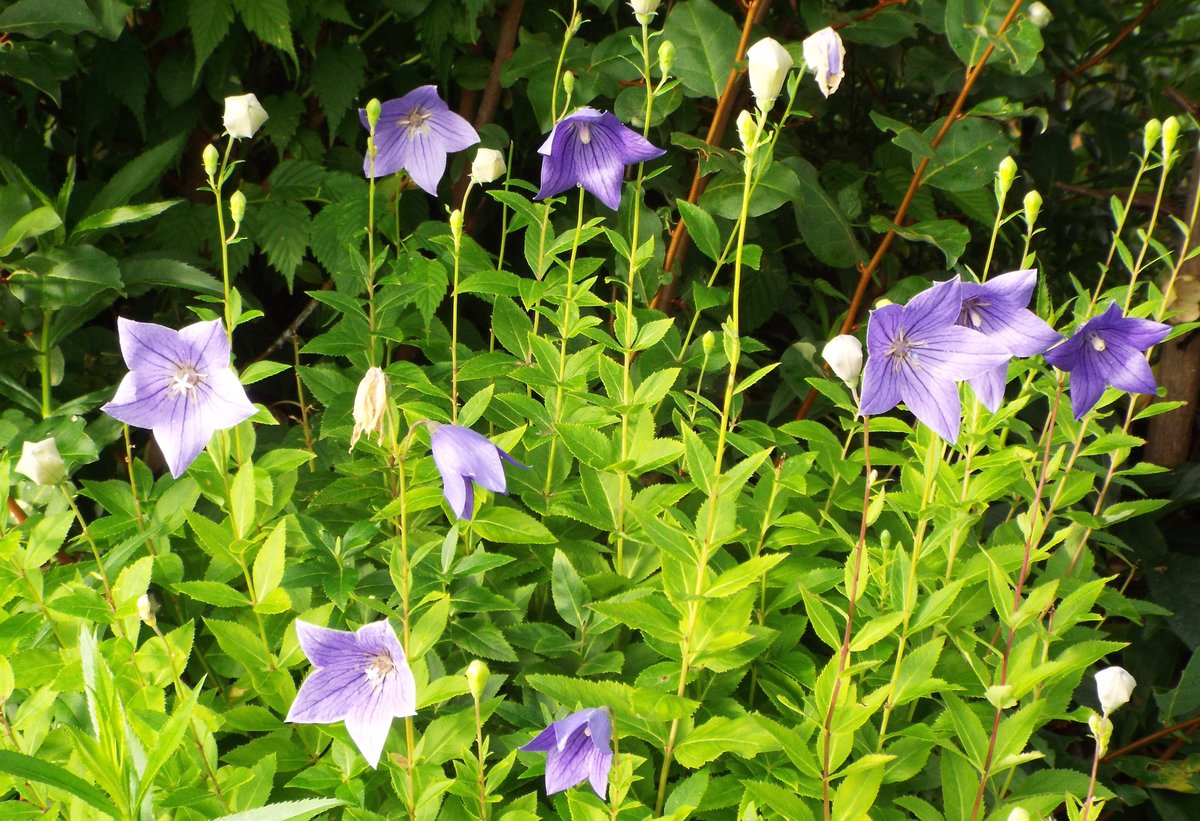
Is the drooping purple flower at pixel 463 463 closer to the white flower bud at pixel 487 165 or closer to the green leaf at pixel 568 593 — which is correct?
the green leaf at pixel 568 593

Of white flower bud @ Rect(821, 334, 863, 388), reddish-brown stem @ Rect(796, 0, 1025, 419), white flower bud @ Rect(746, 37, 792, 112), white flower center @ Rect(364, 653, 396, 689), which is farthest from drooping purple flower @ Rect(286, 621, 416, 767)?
reddish-brown stem @ Rect(796, 0, 1025, 419)

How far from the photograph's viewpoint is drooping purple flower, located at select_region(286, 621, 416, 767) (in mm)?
1098

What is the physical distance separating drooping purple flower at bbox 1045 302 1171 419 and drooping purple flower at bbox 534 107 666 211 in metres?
0.60

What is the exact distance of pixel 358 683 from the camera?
1158 millimetres

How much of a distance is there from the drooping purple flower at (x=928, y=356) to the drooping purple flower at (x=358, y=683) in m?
0.55

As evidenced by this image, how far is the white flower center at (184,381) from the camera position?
1271mm

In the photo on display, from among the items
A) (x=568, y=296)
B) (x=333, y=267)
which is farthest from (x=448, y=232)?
(x=568, y=296)

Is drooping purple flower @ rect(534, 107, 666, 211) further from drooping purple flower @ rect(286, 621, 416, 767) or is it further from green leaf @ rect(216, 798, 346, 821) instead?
green leaf @ rect(216, 798, 346, 821)

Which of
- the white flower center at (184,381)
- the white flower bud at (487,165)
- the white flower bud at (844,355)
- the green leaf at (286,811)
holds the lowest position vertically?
the green leaf at (286,811)

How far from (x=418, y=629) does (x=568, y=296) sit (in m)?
0.59

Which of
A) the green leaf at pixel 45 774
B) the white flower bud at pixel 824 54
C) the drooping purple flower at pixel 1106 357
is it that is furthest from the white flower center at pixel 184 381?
the drooping purple flower at pixel 1106 357

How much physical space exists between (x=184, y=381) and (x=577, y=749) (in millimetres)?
626

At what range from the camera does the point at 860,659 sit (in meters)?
1.41

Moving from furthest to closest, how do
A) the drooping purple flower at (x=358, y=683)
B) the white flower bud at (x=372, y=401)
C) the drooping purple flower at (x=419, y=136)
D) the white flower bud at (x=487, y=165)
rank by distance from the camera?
the drooping purple flower at (x=419, y=136) < the white flower bud at (x=487, y=165) < the drooping purple flower at (x=358, y=683) < the white flower bud at (x=372, y=401)
